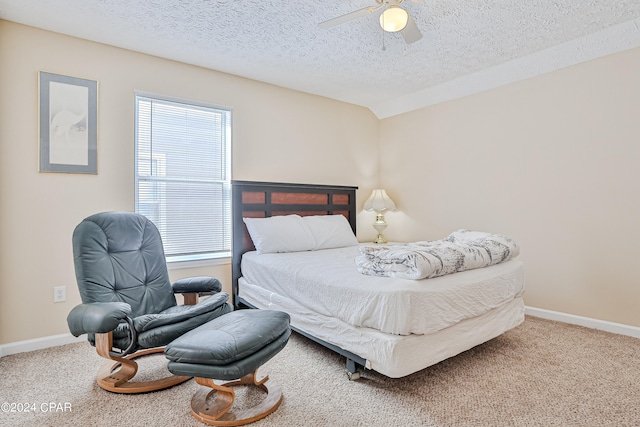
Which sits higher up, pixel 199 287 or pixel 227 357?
pixel 199 287

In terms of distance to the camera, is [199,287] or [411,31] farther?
[199,287]

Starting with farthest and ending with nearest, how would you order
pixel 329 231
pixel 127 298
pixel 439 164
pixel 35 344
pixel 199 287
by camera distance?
1. pixel 439 164
2. pixel 329 231
3. pixel 35 344
4. pixel 199 287
5. pixel 127 298

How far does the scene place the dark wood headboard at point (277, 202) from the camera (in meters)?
3.62

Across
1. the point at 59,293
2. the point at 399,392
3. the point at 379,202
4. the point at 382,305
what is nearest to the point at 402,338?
the point at 382,305

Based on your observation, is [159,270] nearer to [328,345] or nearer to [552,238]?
[328,345]

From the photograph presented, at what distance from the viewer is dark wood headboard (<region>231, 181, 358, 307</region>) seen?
362cm

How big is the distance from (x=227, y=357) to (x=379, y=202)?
3.35 metres

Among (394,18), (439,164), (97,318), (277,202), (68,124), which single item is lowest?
(97,318)

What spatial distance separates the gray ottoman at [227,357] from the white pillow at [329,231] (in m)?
1.76

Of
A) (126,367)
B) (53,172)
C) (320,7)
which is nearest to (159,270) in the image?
(126,367)

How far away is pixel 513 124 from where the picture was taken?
11.8 ft

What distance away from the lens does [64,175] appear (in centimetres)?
283

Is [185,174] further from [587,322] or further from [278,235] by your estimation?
[587,322]

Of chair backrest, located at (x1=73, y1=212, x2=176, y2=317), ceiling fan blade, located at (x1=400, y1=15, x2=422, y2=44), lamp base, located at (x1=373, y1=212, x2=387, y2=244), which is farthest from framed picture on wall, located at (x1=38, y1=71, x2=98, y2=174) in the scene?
lamp base, located at (x1=373, y1=212, x2=387, y2=244)
